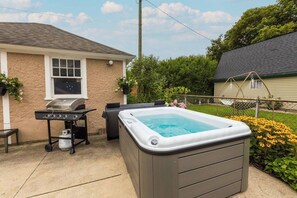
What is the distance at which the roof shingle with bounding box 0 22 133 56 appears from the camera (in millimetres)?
4836

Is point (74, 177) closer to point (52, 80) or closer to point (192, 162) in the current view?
point (192, 162)

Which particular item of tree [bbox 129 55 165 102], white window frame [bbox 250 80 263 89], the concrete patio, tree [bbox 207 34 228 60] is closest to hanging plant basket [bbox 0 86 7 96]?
the concrete patio

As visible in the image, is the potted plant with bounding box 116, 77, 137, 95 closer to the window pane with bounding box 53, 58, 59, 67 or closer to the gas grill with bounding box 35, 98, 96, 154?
the gas grill with bounding box 35, 98, 96, 154

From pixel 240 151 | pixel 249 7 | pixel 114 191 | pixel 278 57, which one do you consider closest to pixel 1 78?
pixel 114 191

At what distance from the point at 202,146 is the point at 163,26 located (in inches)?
473

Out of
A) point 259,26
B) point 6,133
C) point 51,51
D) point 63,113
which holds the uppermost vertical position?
point 259,26

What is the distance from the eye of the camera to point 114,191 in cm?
271

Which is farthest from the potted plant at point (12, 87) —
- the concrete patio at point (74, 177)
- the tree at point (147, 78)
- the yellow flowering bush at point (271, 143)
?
the yellow flowering bush at point (271, 143)

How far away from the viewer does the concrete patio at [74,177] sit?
2.69 m


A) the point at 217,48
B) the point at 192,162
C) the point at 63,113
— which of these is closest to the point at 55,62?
the point at 63,113

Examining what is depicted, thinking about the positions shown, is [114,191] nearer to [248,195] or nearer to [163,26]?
[248,195]

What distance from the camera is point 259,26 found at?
1933 cm

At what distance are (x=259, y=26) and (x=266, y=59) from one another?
856 centimetres

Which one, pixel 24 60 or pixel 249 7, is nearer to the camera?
pixel 24 60
